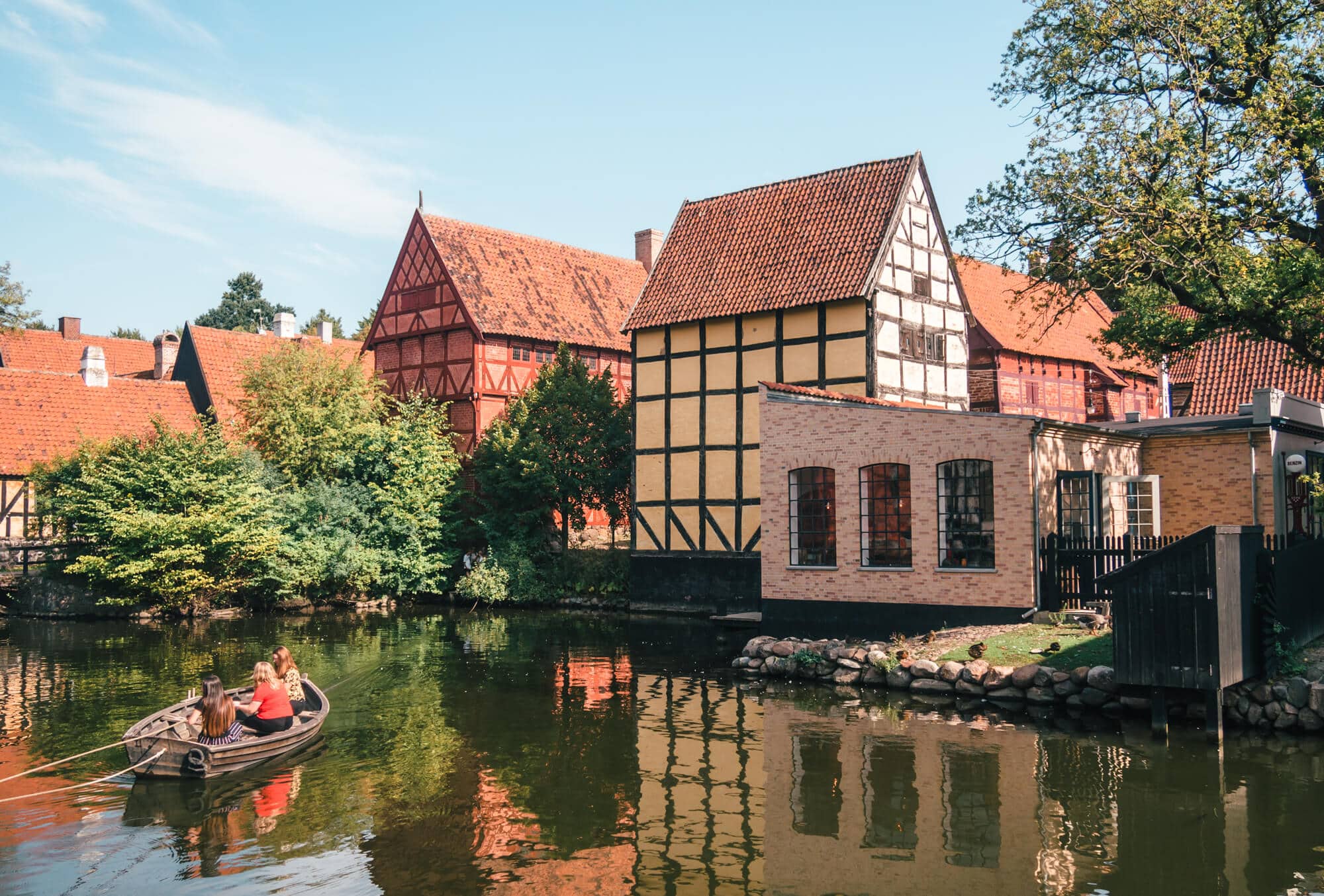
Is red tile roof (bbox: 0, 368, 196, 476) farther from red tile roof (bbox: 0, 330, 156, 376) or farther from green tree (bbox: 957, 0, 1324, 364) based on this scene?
green tree (bbox: 957, 0, 1324, 364)

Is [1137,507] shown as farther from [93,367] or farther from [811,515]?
[93,367]

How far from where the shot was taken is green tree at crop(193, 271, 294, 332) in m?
91.4

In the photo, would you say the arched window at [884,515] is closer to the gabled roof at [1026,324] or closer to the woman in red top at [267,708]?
the woman in red top at [267,708]

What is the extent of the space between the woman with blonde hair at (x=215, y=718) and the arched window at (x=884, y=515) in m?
12.3

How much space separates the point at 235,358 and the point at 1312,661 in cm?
3840

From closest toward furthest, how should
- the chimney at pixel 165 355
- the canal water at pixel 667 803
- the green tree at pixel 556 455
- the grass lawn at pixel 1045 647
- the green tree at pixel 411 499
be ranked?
the canal water at pixel 667 803, the grass lawn at pixel 1045 647, the green tree at pixel 556 455, the green tree at pixel 411 499, the chimney at pixel 165 355

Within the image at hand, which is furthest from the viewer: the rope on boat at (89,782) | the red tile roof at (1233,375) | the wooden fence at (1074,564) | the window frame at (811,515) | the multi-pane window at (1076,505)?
the red tile roof at (1233,375)

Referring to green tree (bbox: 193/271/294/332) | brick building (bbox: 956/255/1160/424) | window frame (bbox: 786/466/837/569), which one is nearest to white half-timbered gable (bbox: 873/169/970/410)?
window frame (bbox: 786/466/837/569)

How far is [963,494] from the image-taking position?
788 inches

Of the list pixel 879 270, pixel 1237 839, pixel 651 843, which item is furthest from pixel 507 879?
pixel 879 270

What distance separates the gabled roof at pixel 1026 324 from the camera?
3850 cm

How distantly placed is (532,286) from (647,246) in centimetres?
909

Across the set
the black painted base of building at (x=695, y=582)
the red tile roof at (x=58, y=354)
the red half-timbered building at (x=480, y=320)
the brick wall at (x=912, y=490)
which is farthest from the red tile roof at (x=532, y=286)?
the brick wall at (x=912, y=490)

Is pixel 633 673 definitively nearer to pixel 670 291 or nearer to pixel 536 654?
pixel 536 654
